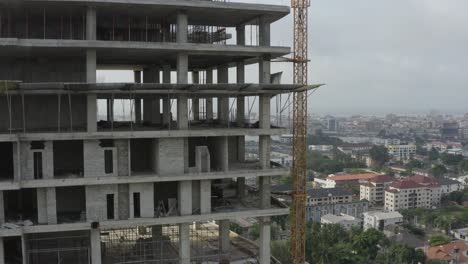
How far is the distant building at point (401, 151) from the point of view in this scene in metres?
182

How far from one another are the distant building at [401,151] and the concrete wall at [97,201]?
170 meters

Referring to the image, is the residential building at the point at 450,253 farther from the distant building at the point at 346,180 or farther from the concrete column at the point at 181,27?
the concrete column at the point at 181,27

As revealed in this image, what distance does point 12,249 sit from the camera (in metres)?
23.5

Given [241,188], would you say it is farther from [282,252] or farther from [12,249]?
[282,252]

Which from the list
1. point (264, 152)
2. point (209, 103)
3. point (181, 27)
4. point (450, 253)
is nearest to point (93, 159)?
point (181, 27)

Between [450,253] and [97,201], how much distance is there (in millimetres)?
59731

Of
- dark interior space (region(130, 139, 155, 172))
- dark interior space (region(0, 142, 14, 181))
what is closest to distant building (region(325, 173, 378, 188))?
dark interior space (region(130, 139, 155, 172))

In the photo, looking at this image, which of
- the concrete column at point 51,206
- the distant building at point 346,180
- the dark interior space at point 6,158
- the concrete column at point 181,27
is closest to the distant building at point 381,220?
the distant building at point 346,180

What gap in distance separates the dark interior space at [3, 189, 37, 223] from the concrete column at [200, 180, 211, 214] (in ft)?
25.4

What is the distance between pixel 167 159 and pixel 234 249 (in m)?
8.92

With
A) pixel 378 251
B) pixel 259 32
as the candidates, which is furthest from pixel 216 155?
pixel 378 251

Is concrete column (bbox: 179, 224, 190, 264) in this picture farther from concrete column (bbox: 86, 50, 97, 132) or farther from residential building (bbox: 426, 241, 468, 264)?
residential building (bbox: 426, 241, 468, 264)

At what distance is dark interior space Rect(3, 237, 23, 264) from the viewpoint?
22567mm

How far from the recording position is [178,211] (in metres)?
23.0
